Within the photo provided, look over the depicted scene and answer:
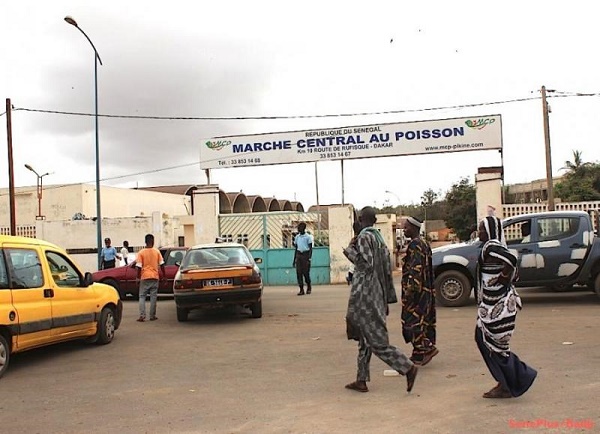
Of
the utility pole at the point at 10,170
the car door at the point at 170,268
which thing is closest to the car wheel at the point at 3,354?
the car door at the point at 170,268

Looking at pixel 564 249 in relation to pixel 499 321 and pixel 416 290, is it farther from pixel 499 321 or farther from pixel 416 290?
pixel 499 321

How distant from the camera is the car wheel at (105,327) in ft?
28.4

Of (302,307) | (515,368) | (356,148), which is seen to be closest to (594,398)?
(515,368)

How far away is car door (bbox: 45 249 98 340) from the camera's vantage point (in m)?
7.63

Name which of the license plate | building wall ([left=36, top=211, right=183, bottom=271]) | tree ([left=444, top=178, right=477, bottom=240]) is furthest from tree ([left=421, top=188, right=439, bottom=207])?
A: the license plate

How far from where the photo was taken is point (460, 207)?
153 feet

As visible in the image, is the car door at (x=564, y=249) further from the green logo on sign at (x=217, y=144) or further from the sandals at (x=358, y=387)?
the green logo on sign at (x=217, y=144)

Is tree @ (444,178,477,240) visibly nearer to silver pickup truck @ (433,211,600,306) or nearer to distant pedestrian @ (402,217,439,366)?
silver pickup truck @ (433,211,600,306)

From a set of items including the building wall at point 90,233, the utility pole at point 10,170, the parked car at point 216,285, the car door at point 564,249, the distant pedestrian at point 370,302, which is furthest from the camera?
the building wall at point 90,233

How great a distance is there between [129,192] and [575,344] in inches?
1465

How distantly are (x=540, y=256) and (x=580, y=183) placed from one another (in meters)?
35.3

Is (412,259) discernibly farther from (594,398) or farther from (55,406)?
(55,406)

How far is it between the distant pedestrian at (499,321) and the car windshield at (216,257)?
6208 millimetres

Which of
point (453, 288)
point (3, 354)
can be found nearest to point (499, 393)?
point (3, 354)
